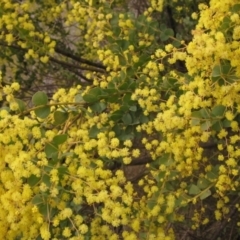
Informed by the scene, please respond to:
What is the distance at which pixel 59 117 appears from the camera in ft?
5.76

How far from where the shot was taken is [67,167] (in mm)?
1585

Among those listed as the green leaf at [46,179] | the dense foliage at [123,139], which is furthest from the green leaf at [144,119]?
the green leaf at [46,179]

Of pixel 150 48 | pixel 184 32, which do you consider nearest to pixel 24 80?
pixel 184 32

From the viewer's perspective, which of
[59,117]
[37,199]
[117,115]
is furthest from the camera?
[117,115]

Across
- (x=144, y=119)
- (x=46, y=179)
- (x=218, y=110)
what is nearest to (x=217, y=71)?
(x=218, y=110)

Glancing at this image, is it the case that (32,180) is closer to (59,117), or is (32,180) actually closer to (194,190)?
(59,117)

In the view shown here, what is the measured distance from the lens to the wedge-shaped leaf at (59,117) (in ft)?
5.73

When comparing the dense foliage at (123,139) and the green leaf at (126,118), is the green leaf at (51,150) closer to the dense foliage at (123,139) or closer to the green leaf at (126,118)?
the dense foliage at (123,139)

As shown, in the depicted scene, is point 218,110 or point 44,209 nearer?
point 44,209

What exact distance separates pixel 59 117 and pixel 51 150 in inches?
8.2

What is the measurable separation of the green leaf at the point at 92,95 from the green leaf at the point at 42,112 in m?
0.17

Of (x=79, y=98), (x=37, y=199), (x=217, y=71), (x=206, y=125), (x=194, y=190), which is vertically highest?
(x=217, y=71)

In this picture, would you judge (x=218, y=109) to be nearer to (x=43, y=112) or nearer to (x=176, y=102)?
(x=176, y=102)

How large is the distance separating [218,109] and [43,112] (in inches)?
21.7
